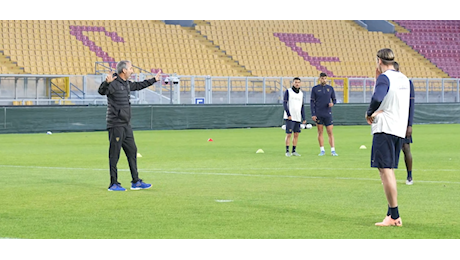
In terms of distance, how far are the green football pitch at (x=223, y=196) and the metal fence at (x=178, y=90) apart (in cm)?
1454

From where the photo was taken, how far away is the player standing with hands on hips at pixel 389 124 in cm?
894

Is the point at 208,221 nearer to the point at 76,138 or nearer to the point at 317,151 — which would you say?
the point at 317,151

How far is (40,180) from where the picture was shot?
14398 mm

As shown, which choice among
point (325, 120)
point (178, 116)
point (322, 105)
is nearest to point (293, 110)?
point (322, 105)

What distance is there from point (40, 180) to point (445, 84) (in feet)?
116

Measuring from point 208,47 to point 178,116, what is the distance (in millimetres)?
13977

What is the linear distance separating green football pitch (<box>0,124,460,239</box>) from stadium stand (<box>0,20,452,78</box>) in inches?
820

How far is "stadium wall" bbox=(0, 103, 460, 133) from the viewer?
31.7m

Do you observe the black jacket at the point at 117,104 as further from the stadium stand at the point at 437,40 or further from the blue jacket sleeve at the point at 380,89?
the stadium stand at the point at 437,40

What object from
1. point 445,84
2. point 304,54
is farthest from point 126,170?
point 304,54

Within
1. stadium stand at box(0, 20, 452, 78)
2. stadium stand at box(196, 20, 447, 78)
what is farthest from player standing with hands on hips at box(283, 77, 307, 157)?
stadium stand at box(196, 20, 447, 78)

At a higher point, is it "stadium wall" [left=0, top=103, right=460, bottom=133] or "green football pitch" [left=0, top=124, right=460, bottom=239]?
"stadium wall" [left=0, top=103, right=460, bottom=133]

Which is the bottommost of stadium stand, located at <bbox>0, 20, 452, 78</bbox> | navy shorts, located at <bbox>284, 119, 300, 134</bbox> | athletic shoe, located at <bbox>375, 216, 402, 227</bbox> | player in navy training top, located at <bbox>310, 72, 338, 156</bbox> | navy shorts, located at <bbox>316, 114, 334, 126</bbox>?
athletic shoe, located at <bbox>375, 216, 402, 227</bbox>

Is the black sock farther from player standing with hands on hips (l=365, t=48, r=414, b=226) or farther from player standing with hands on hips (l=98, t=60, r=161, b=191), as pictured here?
player standing with hands on hips (l=98, t=60, r=161, b=191)
